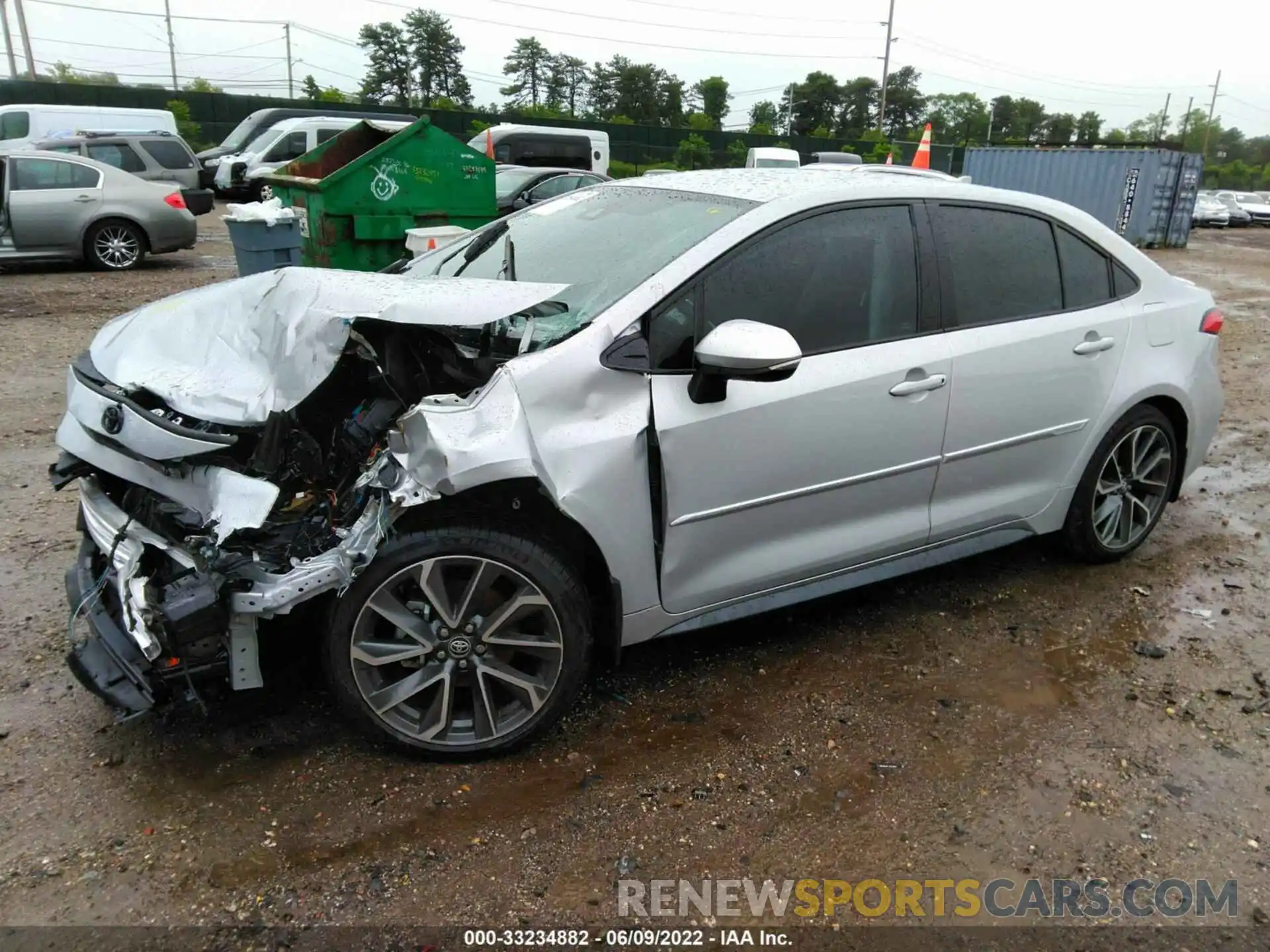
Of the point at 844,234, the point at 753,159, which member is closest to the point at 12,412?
the point at 844,234

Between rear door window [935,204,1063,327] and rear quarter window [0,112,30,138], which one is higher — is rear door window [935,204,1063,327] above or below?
below

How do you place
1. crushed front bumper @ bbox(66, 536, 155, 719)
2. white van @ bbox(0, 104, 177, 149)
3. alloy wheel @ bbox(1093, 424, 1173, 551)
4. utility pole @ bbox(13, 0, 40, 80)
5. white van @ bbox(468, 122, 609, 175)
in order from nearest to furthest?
crushed front bumper @ bbox(66, 536, 155, 719) < alloy wheel @ bbox(1093, 424, 1173, 551) < white van @ bbox(0, 104, 177, 149) < white van @ bbox(468, 122, 609, 175) < utility pole @ bbox(13, 0, 40, 80)

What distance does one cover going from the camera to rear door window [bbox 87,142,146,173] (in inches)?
563

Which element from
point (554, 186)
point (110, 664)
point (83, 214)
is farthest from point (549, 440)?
point (83, 214)

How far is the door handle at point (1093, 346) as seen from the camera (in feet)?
12.1

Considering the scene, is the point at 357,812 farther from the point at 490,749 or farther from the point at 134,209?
the point at 134,209

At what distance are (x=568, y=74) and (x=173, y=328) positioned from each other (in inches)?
2662

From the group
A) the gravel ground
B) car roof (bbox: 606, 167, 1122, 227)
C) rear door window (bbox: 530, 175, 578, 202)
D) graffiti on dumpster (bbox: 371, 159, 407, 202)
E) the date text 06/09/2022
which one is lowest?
the date text 06/09/2022

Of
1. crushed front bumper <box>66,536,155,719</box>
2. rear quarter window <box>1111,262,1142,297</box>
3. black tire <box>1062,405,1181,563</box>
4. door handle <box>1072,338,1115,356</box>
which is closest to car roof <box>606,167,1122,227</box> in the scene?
rear quarter window <box>1111,262,1142,297</box>

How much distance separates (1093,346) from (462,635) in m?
2.71

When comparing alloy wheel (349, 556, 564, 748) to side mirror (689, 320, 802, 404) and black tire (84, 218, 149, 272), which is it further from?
black tire (84, 218, 149, 272)

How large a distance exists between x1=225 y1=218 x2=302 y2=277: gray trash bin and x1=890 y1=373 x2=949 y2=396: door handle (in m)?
5.78

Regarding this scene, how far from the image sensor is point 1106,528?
163 inches

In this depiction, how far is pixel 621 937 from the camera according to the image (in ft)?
7.39
